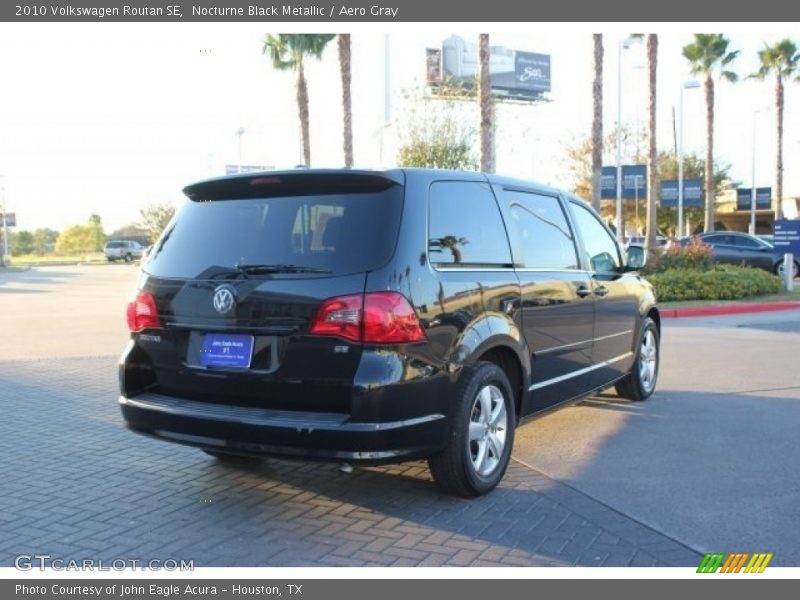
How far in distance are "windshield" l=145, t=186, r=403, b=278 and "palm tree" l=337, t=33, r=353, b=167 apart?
63.1 ft

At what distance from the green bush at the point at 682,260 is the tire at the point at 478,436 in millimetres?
15122

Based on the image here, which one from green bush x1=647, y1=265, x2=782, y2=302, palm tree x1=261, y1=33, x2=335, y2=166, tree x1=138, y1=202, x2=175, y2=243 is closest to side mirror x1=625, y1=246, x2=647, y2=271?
green bush x1=647, y1=265, x2=782, y2=302

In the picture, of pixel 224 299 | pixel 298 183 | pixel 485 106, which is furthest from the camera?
pixel 485 106

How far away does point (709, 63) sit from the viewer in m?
37.1

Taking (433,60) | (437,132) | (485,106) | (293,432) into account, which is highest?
(433,60)

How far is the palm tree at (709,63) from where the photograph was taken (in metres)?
36.4

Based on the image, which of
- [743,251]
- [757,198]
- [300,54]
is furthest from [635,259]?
[757,198]

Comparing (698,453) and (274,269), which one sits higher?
(274,269)

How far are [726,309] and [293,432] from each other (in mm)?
14134

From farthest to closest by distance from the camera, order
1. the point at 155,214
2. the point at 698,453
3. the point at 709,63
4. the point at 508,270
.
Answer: the point at 155,214
the point at 709,63
the point at 698,453
the point at 508,270

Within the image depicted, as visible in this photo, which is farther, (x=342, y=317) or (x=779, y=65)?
(x=779, y=65)

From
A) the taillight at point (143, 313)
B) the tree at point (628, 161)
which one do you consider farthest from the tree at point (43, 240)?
the taillight at point (143, 313)

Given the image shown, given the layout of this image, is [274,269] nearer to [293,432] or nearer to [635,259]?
[293,432]

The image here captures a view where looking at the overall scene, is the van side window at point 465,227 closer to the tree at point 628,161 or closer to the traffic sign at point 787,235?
the traffic sign at point 787,235
